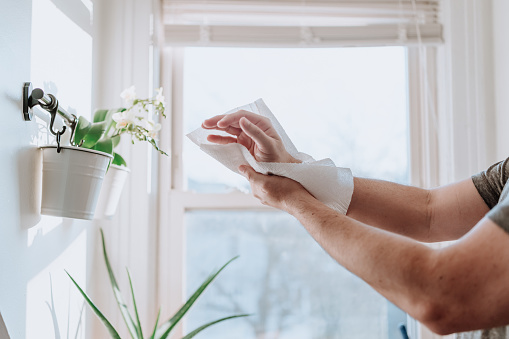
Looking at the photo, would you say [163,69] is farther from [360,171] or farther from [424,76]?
[424,76]

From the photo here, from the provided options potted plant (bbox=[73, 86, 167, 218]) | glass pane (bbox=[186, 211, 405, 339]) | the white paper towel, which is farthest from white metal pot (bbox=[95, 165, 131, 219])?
glass pane (bbox=[186, 211, 405, 339])

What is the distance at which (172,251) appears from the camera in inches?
77.1

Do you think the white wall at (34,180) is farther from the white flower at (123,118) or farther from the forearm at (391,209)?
the forearm at (391,209)

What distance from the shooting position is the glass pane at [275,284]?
77.6 inches

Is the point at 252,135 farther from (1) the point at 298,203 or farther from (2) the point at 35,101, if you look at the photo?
(2) the point at 35,101

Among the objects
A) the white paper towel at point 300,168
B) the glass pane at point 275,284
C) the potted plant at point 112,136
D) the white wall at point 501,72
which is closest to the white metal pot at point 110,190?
the potted plant at point 112,136

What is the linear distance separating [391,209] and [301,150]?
0.70 m

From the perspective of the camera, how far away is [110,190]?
1483mm

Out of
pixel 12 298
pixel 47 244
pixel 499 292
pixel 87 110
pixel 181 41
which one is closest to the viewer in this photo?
pixel 499 292

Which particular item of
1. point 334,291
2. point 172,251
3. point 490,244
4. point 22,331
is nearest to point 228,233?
point 172,251

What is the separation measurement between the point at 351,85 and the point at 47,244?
1176mm

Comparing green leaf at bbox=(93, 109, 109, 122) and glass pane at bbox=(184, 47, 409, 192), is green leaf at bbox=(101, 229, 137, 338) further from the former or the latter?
glass pane at bbox=(184, 47, 409, 192)

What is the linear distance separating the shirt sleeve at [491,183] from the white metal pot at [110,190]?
0.82m

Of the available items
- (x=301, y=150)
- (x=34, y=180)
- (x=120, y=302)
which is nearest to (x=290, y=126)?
(x=301, y=150)
